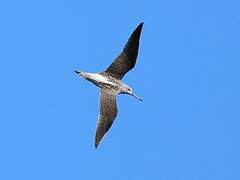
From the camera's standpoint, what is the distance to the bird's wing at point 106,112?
25.3 metres

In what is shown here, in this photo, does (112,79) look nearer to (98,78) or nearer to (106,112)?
(98,78)

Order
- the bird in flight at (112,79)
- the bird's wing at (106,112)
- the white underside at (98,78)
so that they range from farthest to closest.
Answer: the white underside at (98,78)
the bird in flight at (112,79)
the bird's wing at (106,112)

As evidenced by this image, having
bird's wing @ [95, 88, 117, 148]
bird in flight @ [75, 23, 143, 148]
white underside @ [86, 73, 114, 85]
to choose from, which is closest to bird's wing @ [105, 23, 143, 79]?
bird in flight @ [75, 23, 143, 148]

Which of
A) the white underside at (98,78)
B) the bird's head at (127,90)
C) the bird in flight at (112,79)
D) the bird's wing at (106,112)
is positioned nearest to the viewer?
the bird's wing at (106,112)

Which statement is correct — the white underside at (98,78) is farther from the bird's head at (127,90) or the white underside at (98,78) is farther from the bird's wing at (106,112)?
the bird's head at (127,90)

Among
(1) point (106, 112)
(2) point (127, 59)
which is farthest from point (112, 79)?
(1) point (106, 112)

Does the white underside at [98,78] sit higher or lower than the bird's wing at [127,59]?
lower

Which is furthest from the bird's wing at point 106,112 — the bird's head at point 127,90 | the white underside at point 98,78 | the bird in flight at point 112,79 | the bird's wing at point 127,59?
the bird's wing at point 127,59

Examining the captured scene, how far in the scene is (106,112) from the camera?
25922mm

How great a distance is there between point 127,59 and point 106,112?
6.42 ft

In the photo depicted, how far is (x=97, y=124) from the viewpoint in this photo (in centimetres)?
2541

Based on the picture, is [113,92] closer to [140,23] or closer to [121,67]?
[121,67]

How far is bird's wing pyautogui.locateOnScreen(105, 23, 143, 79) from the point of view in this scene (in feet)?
84.0

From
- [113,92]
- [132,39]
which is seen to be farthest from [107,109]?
[132,39]
